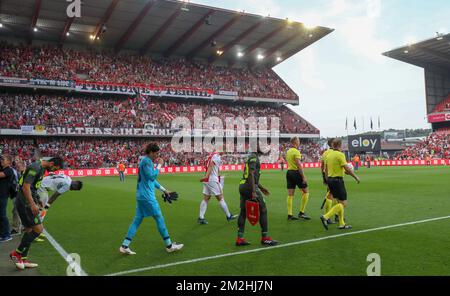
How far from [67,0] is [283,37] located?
29485mm

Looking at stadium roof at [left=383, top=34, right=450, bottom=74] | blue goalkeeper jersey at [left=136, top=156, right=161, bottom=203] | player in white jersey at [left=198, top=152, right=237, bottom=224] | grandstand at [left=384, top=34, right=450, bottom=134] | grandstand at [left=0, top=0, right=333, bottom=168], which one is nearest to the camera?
blue goalkeeper jersey at [left=136, top=156, right=161, bottom=203]

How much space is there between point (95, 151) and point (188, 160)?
1095 centimetres

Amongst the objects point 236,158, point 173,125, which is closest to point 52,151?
point 173,125

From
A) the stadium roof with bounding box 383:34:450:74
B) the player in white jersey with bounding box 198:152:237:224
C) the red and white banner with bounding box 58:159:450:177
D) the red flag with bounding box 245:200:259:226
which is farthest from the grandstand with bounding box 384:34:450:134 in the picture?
the red flag with bounding box 245:200:259:226

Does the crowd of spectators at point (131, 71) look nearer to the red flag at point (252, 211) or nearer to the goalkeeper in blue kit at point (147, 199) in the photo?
the goalkeeper in blue kit at point (147, 199)

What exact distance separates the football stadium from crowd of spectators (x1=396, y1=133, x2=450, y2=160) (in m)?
0.29

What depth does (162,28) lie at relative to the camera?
156ft

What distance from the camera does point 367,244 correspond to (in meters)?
7.00

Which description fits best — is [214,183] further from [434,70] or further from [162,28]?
[434,70]

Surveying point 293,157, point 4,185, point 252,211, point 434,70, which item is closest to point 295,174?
point 293,157

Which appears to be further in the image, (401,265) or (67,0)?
(67,0)

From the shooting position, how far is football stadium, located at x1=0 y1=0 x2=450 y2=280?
6500 mm

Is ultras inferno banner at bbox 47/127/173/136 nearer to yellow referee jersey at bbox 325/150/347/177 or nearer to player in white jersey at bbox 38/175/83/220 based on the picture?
player in white jersey at bbox 38/175/83/220

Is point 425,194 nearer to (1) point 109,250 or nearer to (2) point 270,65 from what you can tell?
(1) point 109,250
